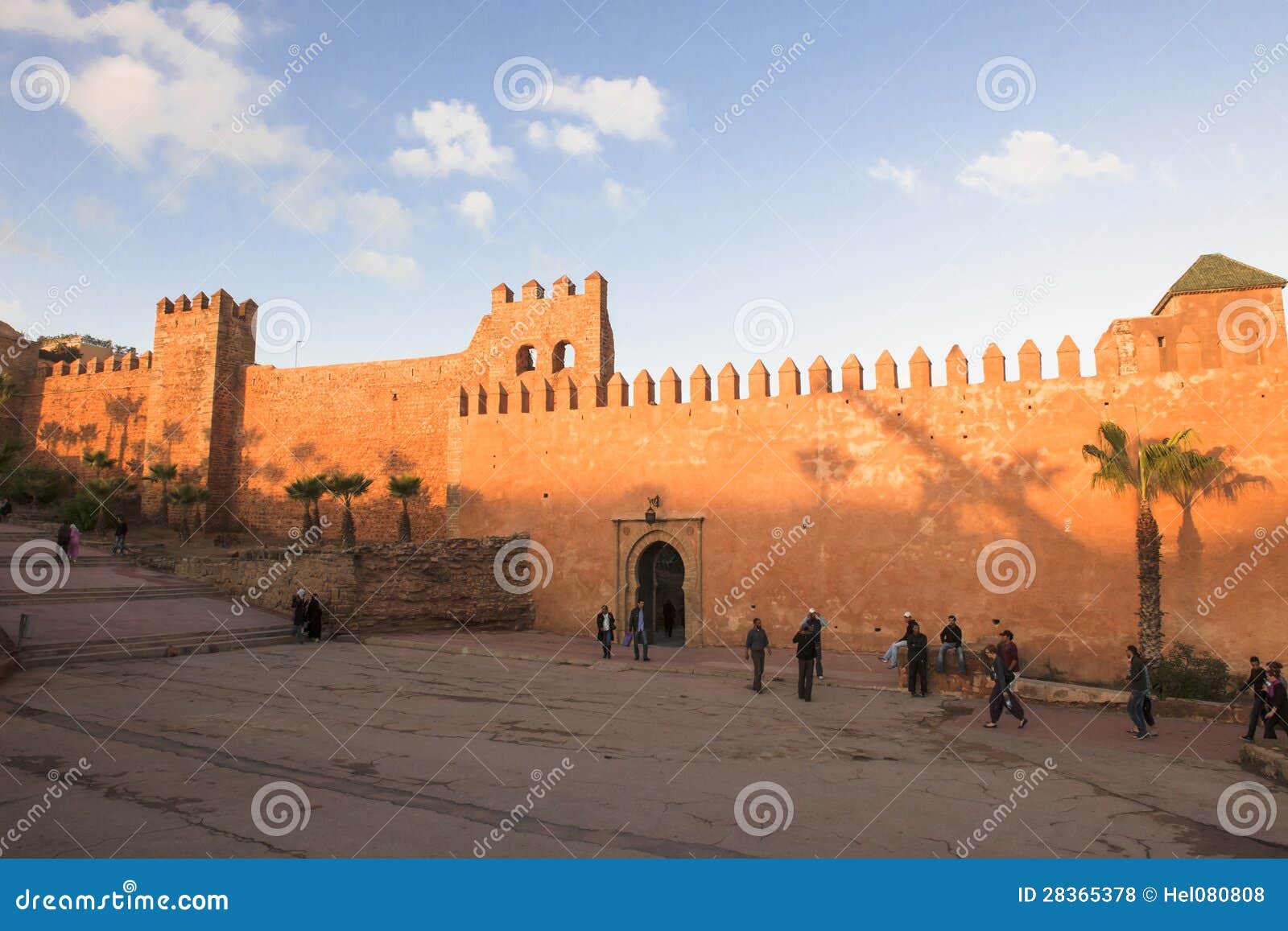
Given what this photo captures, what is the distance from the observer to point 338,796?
5023 millimetres

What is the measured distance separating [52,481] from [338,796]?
1309 inches

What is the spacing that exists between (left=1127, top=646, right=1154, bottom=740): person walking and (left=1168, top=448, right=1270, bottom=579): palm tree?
4.78 metres

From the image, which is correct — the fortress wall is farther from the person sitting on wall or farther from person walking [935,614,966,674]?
person walking [935,614,966,674]

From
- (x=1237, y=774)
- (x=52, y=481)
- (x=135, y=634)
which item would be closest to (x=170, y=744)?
(x=135, y=634)

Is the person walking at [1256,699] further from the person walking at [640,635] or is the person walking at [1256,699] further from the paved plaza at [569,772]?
the person walking at [640,635]

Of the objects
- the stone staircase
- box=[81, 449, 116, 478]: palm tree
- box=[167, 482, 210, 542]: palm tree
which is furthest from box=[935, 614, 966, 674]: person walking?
box=[81, 449, 116, 478]: palm tree

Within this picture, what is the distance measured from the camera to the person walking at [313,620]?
1380cm

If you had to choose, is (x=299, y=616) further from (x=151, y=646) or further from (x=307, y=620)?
(x=151, y=646)

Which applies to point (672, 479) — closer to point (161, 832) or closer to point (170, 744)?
point (170, 744)

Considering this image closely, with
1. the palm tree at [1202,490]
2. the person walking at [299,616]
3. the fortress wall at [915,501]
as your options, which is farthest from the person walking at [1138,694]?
the person walking at [299,616]

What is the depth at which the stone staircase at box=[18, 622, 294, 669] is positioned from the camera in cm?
1038

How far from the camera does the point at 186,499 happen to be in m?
26.7

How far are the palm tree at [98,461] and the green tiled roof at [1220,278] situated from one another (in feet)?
119

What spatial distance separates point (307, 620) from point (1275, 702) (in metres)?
14.0
